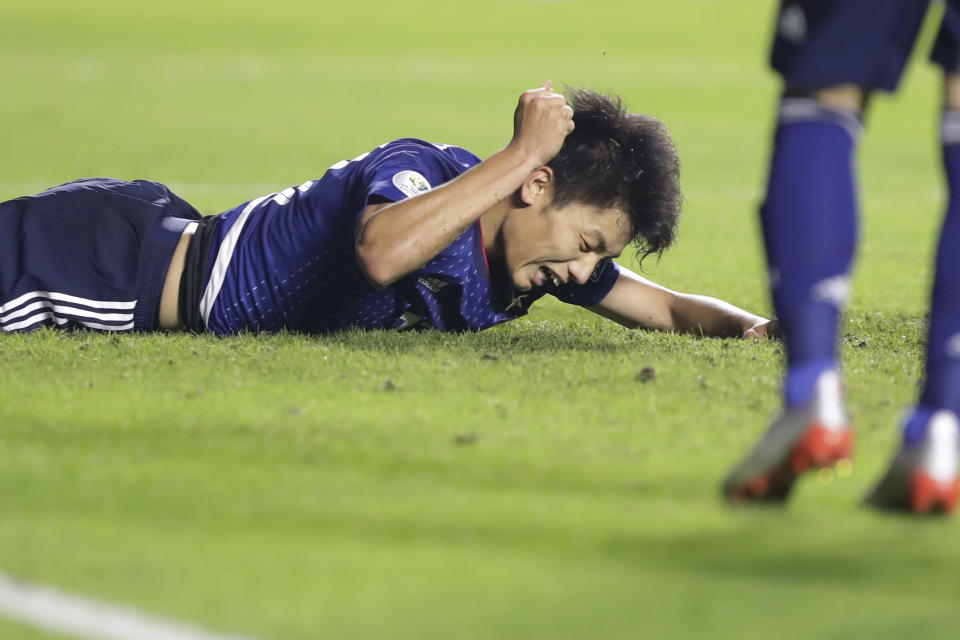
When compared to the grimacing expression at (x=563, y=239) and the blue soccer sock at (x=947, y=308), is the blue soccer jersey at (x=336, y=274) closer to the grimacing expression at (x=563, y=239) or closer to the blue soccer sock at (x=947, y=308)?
the grimacing expression at (x=563, y=239)

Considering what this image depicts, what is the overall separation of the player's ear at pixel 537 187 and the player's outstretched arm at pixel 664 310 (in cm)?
53

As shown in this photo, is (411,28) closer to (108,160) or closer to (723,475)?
(108,160)

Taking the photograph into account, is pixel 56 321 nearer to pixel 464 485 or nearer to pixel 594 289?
Answer: pixel 594 289

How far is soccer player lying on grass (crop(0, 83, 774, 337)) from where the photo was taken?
3428 mm

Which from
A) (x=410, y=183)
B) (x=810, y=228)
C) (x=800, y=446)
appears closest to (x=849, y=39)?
(x=810, y=228)

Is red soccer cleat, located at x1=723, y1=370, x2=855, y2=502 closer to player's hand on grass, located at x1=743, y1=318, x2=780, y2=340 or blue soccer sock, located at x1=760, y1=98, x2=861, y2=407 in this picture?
blue soccer sock, located at x1=760, y1=98, x2=861, y2=407

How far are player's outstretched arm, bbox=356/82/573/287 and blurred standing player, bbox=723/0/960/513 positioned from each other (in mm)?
996

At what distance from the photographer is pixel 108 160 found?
32.1 feet

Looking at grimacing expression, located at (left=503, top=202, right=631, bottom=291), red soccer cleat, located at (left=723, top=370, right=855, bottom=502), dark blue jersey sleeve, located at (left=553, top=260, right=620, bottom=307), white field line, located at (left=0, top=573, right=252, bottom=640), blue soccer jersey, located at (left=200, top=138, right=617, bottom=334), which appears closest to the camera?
white field line, located at (left=0, top=573, right=252, bottom=640)

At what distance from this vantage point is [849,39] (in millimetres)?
2137

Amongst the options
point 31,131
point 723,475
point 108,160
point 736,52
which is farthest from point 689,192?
point 736,52

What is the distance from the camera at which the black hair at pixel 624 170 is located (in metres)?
3.42

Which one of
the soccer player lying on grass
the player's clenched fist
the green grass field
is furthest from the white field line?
the player's clenched fist

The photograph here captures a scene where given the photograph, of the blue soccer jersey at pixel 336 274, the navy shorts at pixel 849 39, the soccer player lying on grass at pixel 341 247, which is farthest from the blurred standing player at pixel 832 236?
the blue soccer jersey at pixel 336 274
